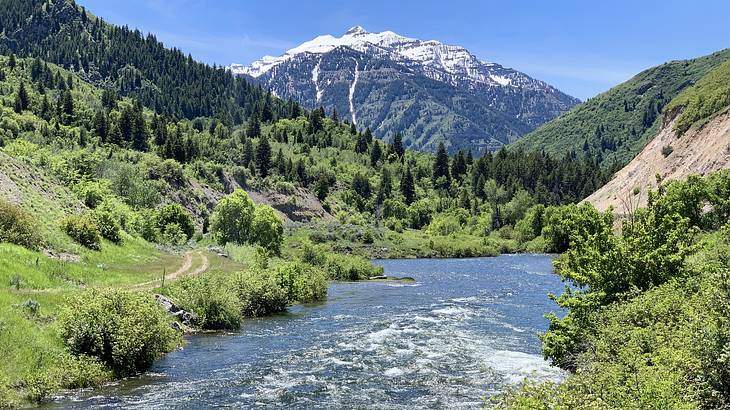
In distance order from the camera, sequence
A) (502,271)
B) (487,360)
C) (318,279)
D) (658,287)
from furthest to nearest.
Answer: (502,271) < (318,279) < (487,360) < (658,287)

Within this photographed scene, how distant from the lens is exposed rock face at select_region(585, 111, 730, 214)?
106875mm

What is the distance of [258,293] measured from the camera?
53250mm

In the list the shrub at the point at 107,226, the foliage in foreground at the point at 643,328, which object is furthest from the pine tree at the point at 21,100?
the foliage in foreground at the point at 643,328

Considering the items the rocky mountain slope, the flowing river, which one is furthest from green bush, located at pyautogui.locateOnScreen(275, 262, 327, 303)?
the rocky mountain slope

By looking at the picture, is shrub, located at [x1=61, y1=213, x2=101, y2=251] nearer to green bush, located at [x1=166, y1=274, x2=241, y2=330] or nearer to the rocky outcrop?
green bush, located at [x1=166, y1=274, x2=241, y2=330]

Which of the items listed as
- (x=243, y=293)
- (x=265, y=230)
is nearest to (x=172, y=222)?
(x=265, y=230)

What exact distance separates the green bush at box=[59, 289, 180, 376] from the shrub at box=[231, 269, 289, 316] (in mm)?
17660

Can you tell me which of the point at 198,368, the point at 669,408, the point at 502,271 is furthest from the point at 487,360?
the point at 502,271

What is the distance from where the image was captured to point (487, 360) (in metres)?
35.2

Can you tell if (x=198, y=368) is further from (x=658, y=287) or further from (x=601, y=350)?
(x=658, y=287)

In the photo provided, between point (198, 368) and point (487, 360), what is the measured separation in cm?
1665

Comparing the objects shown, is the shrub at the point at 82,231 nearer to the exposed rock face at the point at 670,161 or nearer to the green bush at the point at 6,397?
the green bush at the point at 6,397

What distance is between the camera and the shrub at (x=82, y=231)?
5444 cm

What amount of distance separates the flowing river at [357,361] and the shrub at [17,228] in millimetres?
15184
